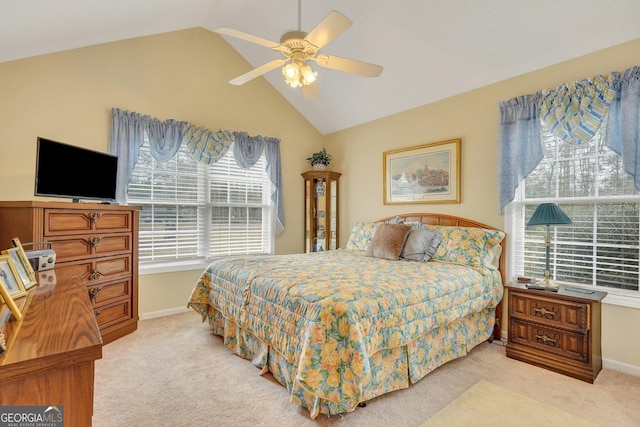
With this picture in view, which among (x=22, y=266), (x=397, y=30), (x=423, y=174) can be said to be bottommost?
(x=22, y=266)

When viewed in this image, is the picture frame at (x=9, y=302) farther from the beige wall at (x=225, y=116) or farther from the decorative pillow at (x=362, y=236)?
the decorative pillow at (x=362, y=236)

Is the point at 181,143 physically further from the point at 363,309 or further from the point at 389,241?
the point at 363,309

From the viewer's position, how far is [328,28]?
204cm

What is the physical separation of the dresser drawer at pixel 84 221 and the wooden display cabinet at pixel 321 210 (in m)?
2.52

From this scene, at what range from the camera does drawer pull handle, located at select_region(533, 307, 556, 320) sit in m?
2.57

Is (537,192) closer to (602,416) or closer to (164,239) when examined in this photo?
(602,416)

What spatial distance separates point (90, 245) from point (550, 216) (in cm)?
395

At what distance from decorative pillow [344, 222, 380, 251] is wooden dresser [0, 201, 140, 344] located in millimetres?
2540

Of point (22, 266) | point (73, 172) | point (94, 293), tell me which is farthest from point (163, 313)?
point (22, 266)

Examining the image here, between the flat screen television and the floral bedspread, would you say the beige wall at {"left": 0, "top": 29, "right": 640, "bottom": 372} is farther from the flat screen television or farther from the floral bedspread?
the floral bedspread

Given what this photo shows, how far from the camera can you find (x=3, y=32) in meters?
2.35

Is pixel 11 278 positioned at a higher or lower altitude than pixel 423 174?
lower

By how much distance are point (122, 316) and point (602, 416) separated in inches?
154

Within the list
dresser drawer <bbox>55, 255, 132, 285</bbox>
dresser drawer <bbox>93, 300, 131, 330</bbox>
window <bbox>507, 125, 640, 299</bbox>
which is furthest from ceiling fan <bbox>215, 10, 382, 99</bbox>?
dresser drawer <bbox>93, 300, 131, 330</bbox>
